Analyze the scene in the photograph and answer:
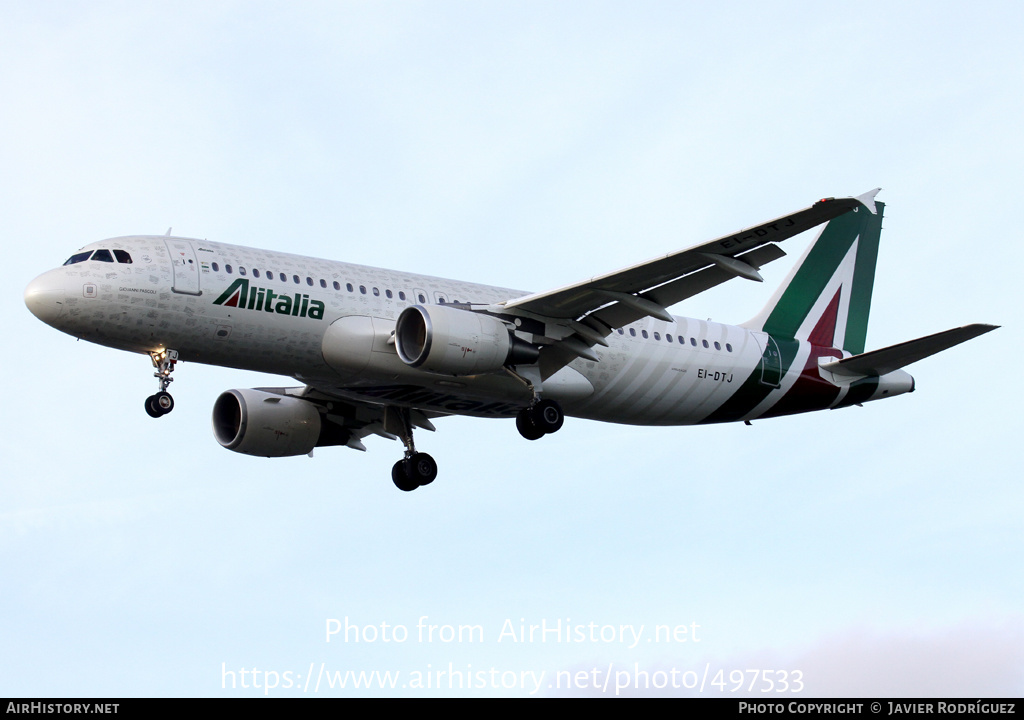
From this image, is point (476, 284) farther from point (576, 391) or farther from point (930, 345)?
point (930, 345)

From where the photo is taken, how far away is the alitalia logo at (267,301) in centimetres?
3075

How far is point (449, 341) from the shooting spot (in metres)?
31.3

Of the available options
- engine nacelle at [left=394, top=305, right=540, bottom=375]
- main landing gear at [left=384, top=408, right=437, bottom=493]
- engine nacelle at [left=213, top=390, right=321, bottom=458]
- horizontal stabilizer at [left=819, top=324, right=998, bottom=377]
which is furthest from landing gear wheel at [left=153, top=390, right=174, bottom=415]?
horizontal stabilizer at [left=819, top=324, right=998, bottom=377]

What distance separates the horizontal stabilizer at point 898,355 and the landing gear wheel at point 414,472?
11416mm

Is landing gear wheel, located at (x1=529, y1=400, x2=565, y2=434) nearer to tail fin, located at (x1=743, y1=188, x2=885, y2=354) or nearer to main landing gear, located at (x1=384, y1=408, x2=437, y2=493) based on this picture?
main landing gear, located at (x1=384, y1=408, x2=437, y2=493)

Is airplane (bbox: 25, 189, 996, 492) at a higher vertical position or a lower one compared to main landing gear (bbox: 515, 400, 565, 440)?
higher

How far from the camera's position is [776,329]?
40094mm

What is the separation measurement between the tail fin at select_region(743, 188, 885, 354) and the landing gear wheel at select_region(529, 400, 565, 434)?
8539mm

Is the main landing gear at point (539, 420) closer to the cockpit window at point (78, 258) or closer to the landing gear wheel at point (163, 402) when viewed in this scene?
the landing gear wheel at point (163, 402)

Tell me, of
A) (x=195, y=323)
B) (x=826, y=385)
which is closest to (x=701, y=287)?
(x=826, y=385)

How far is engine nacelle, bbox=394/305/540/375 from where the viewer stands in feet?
102

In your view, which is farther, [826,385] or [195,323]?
[826,385]

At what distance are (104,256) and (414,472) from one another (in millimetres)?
10927
